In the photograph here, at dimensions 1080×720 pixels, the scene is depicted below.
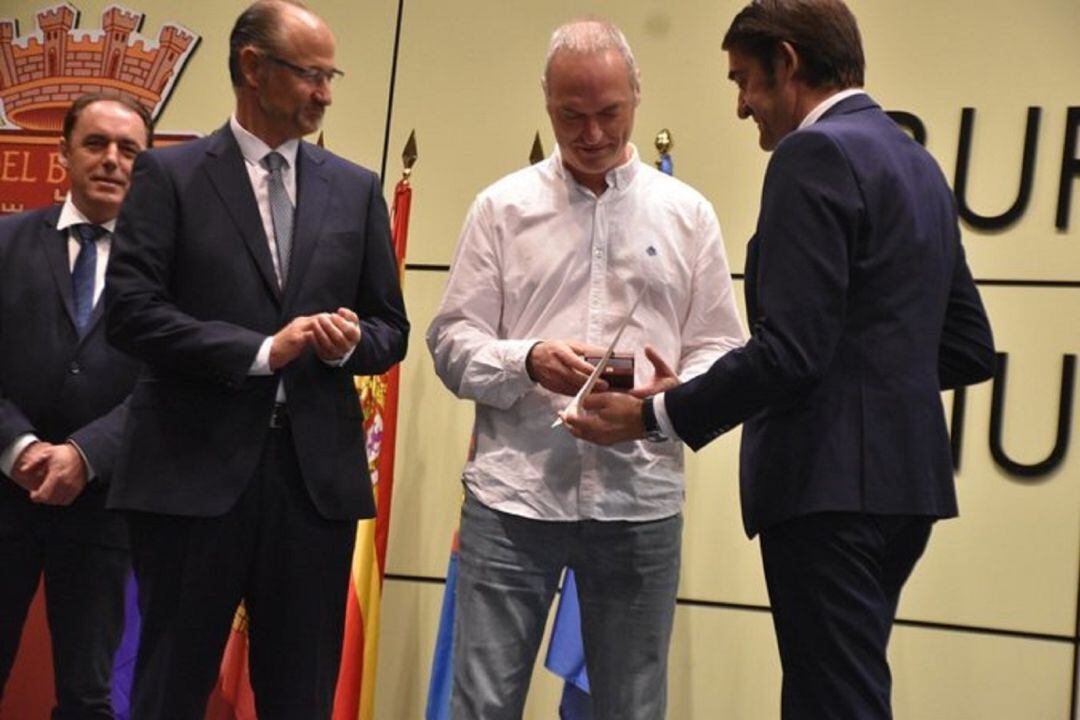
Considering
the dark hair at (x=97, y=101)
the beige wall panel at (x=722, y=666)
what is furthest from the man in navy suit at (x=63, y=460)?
the beige wall panel at (x=722, y=666)

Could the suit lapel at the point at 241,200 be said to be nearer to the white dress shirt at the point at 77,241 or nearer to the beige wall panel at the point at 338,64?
the white dress shirt at the point at 77,241

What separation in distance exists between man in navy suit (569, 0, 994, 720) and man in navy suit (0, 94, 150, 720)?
4.74 feet

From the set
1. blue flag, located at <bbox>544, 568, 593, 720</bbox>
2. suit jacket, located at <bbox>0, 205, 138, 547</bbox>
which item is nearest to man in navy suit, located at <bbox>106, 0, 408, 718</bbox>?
suit jacket, located at <bbox>0, 205, 138, 547</bbox>

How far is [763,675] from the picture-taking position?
12.4 ft

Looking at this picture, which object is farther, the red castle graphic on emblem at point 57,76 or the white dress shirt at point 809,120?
the red castle graphic on emblem at point 57,76

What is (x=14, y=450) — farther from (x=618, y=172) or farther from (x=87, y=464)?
(x=618, y=172)

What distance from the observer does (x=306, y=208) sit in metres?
2.43

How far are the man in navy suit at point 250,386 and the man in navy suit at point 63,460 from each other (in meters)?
0.59

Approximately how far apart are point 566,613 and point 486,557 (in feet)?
3.15

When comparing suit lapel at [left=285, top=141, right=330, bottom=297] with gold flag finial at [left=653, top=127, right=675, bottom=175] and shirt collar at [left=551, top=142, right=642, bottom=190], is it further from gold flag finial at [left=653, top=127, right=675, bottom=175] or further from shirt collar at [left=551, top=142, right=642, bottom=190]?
gold flag finial at [left=653, top=127, right=675, bottom=175]

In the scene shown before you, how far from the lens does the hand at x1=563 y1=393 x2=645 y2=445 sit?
2248 mm

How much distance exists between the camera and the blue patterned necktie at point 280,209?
240 centimetres

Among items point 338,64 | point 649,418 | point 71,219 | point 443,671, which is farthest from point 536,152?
point 649,418

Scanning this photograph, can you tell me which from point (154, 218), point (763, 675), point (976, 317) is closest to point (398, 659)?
point (763, 675)
